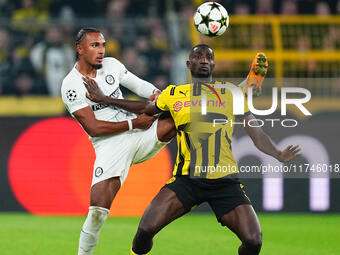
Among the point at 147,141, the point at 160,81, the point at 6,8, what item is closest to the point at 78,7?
the point at 6,8

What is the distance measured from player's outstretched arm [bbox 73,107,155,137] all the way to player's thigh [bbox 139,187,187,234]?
2.76 feet

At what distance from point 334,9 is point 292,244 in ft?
18.2

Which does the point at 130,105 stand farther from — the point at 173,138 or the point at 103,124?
the point at 173,138

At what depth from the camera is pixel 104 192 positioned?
22.1 feet

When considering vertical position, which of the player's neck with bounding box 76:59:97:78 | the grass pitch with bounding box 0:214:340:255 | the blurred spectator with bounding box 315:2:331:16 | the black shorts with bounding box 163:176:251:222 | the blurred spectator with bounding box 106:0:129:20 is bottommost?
the grass pitch with bounding box 0:214:340:255

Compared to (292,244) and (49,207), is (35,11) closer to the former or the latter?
(49,207)

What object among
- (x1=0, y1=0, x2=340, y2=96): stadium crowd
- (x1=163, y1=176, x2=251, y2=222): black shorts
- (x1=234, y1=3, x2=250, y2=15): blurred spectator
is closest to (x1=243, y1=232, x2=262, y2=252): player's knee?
(x1=163, y1=176, x2=251, y2=222): black shorts

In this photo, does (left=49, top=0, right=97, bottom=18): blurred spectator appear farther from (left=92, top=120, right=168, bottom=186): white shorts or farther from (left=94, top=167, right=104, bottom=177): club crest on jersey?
(left=94, top=167, right=104, bottom=177): club crest on jersey

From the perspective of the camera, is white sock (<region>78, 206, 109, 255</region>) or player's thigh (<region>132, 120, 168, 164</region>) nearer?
white sock (<region>78, 206, 109, 255</region>)

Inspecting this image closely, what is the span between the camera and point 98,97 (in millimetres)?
6805

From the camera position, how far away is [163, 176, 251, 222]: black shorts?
6234mm

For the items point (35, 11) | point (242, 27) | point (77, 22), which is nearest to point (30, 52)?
point (77, 22)

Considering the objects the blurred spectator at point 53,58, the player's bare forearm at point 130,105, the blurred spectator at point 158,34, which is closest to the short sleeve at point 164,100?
the player's bare forearm at point 130,105

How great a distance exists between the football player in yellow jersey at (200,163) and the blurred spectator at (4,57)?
5.65 metres
